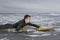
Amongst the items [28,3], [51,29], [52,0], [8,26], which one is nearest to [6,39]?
[8,26]

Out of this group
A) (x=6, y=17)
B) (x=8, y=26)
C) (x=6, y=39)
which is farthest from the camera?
(x=6, y=17)

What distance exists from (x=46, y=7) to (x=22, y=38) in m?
2.39

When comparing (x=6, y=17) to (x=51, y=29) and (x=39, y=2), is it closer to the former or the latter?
(x=39, y=2)

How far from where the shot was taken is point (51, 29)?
15.1 ft

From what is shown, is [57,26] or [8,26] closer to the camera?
[8,26]

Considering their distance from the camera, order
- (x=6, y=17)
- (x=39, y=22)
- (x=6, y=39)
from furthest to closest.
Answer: (x=6, y=17), (x=39, y=22), (x=6, y=39)

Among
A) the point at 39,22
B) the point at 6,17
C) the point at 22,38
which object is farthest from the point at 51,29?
the point at 6,17

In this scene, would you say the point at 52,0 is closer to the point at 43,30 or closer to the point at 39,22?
the point at 39,22

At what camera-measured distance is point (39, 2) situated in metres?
6.10

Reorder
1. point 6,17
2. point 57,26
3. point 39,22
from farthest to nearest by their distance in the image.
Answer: point 6,17
point 39,22
point 57,26

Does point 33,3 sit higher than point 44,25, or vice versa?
point 33,3

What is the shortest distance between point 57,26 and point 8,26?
96cm

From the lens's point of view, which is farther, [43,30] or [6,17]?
[6,17]

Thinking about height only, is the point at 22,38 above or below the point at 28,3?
below
